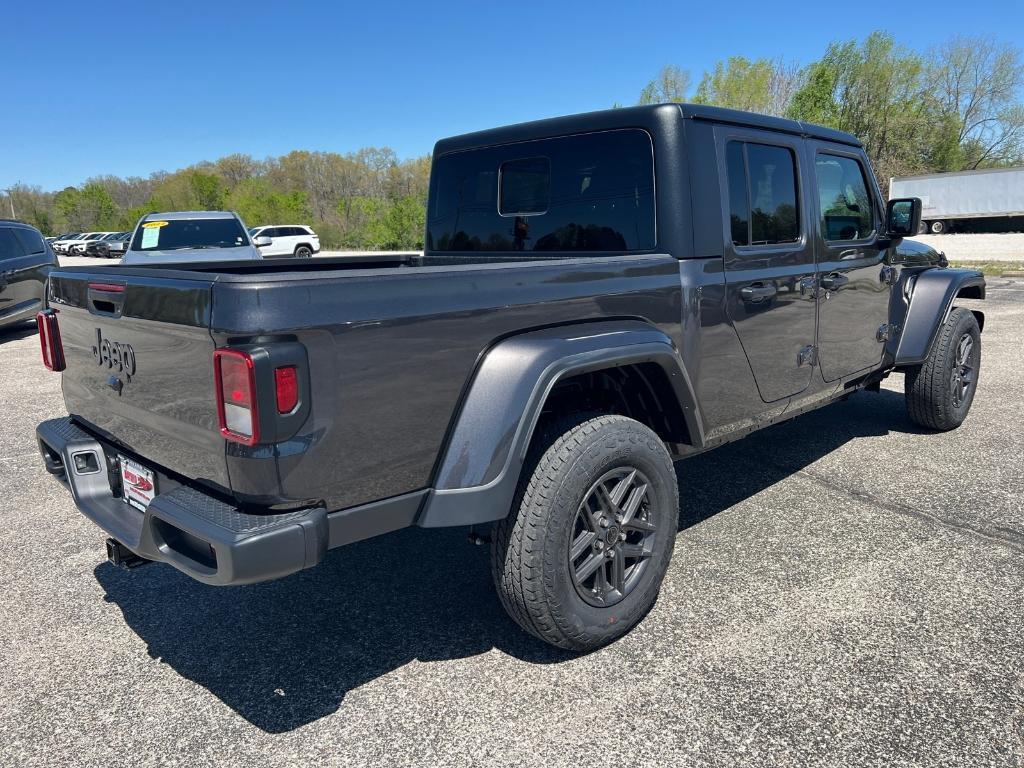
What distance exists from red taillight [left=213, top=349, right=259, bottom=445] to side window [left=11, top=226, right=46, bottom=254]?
1048 cm

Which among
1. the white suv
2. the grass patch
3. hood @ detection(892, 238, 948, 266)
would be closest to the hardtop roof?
hood @ detection(892, 238, 948, 266)

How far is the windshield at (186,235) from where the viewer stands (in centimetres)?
1088

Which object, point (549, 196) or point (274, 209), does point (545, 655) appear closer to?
point (549, 196)

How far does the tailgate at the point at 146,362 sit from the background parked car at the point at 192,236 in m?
8.06

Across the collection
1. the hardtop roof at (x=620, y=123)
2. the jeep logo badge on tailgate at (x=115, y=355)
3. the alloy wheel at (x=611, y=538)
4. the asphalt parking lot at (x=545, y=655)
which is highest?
the hardtop roof at (x=620, y=123)

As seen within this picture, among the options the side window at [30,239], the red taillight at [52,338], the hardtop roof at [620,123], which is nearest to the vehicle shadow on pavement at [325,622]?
the red taillight at [52,338]

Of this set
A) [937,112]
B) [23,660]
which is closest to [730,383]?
[23,660]

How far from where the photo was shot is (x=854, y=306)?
425 cm

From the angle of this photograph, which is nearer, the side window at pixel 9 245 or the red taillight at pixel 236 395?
the red taillight at pixel 236 395

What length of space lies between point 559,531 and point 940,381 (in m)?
3.78

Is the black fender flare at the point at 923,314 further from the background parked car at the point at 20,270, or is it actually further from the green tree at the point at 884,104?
the green tree at the point at 884,104

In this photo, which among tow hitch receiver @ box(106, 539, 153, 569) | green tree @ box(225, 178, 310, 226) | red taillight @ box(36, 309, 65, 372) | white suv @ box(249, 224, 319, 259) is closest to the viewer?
tow hitch receiver @ box(106, 539, 153, 569)

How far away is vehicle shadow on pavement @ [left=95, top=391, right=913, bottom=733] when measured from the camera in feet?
8.68

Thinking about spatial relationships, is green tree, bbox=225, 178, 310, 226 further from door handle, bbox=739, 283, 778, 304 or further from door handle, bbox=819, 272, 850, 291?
door handle, bbox=739, 283, 778, 304
